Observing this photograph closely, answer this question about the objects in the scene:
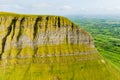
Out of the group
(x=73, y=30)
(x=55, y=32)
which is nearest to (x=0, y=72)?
(x=55, y=32)

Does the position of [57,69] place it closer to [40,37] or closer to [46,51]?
[46,51]

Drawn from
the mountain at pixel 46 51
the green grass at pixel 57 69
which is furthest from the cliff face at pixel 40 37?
the green grass at pixel 57 69

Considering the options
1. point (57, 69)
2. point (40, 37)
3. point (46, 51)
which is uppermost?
point (40, 37)

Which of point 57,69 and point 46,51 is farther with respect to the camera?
point 46,51

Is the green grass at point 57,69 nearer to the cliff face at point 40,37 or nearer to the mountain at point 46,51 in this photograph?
the mountain at point 46,51

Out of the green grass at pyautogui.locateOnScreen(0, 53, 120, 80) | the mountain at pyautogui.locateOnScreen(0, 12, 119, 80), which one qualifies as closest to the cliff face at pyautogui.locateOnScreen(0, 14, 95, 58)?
the mountain at pyautogui.locateOnScreen(0, 12, 119, 80)

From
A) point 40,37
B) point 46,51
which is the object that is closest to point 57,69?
point 46,51

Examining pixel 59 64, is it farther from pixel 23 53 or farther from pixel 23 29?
pixel 23 29

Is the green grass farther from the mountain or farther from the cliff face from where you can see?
the cliff face
